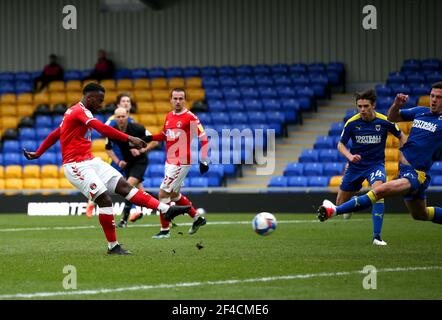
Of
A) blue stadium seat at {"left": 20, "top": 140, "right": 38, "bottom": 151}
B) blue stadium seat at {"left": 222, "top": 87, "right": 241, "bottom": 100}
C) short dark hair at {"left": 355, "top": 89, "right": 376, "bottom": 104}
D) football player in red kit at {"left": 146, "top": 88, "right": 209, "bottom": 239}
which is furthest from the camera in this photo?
blue stadium seat at {"left": 222, "top": 87, "right": 241, "bottom": 100}

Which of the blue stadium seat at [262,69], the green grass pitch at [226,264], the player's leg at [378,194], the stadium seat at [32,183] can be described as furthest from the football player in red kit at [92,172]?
the blue stadium seat at [262,69]

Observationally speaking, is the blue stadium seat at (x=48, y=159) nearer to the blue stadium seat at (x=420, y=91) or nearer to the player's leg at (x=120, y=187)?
the blue stadium seat at (x=420, y=91)

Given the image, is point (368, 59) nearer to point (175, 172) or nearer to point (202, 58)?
point (202, 58)

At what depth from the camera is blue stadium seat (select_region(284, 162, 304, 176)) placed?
24859 millimetres

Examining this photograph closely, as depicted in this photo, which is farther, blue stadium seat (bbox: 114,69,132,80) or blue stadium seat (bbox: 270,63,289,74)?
blue stadium seat (bbox: 114,69,132,80)

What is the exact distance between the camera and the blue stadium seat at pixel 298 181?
955 inches

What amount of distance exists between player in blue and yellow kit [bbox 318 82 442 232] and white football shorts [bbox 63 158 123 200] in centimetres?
274

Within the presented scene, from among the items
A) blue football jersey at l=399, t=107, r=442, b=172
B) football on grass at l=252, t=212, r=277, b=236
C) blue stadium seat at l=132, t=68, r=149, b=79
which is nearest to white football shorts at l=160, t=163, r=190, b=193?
football on grass at l=252, t=212, r=277, b=236

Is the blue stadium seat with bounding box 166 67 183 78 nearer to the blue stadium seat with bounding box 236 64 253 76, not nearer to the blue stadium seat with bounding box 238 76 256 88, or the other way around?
the blue stadium seat with bounding box 236 64 253 76

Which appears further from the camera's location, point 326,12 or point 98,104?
point 326,12

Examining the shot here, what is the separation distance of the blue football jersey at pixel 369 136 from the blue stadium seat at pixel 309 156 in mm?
11665

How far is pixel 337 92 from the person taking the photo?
29.4 meters

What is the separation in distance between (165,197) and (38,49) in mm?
19727
